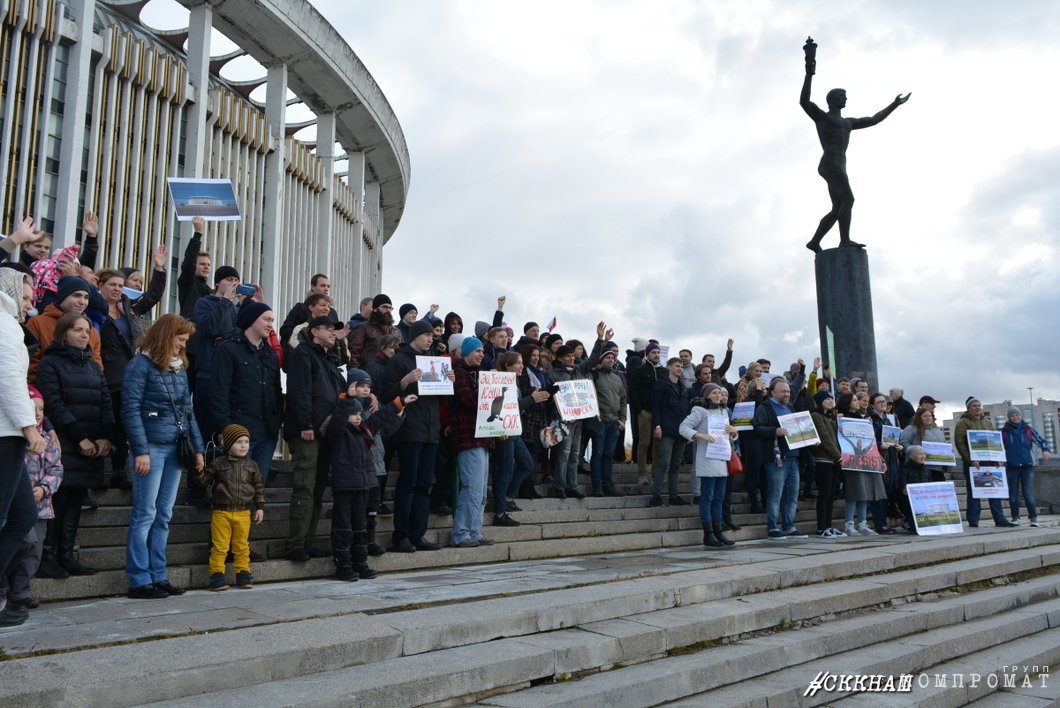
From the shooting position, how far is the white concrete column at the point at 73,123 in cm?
1794

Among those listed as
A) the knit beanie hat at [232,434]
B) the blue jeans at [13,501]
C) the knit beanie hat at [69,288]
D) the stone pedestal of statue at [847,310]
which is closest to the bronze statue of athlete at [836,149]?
the stone pedestal of statue at [847,310]

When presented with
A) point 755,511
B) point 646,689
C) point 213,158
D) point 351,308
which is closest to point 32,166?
point 213,158

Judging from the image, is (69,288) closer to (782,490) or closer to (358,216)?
(782,490)

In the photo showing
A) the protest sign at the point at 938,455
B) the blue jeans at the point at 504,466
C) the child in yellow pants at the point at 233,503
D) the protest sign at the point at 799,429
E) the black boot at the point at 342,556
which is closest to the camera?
the child in yellow pants at the point at 233,503

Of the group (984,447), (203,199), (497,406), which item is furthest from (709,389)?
(203,199)

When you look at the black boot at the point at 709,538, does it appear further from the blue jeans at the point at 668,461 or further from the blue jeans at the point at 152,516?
the blue jeans at the point at 152,516

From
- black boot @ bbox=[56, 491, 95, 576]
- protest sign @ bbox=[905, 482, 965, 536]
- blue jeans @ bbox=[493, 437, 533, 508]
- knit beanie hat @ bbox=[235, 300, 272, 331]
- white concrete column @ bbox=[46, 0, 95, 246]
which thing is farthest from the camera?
white concrete column @ bbox=[46, 0, 95, 246]

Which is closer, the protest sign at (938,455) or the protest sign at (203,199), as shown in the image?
the protest sign at (203,199)

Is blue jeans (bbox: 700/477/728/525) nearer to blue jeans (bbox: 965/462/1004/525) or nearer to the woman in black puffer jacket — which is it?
blue jeans (bbox: 965/462/1004/525)

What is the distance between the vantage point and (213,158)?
878 inches

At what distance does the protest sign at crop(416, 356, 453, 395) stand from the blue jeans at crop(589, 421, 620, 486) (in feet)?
10.4

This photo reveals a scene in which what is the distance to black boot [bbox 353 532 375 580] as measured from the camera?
6.30 metres

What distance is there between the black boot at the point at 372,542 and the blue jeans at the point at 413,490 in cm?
21

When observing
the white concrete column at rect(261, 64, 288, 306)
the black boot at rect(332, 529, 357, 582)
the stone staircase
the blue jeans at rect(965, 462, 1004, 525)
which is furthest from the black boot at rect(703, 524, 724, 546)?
the white concrete column at rect(261, 64, 288, 306)
